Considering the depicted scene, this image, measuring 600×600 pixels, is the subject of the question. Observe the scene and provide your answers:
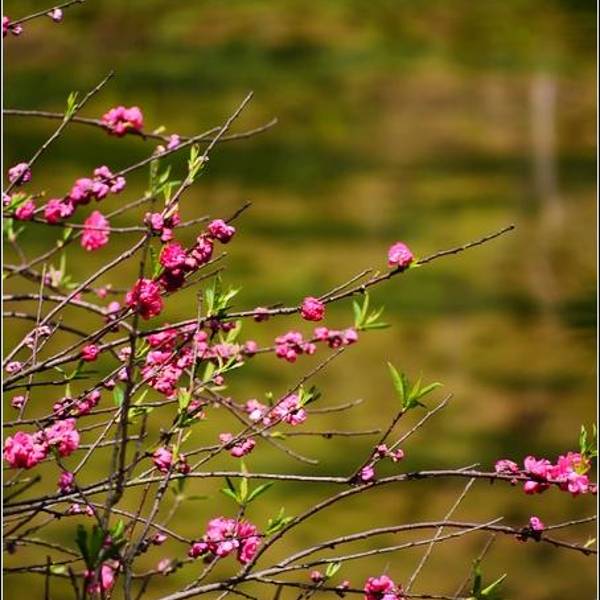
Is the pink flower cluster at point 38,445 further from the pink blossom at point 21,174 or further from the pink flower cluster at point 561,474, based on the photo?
the pink flower cluster at point 561,474

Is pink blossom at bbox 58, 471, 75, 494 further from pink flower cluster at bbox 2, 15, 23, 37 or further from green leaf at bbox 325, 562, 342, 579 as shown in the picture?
pink flower cluster at bbox 2, 15, 23, 37

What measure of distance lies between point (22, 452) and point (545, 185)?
6474 mm

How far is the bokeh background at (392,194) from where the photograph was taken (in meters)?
4.86

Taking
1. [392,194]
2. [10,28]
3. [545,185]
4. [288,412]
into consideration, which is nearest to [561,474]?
[288,412]

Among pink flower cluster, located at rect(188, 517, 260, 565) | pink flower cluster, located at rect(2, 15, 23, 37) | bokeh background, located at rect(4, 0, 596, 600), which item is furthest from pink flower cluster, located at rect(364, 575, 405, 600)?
bokeh background, located at rect(4, 0, 596, 600)

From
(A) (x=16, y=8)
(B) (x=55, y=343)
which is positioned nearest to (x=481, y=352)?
(B) (x=55, y=343)

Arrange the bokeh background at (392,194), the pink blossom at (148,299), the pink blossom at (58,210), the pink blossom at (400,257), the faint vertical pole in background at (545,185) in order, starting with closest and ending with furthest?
the pink blossom at (148,299)
the pink blossom at (400,257)
the pink blossom at (58,210)
the bokeh background at (392,194)
the faint vertical pole in background at (545,185)

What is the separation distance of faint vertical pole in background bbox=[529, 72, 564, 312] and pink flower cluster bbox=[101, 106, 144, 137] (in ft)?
15.6

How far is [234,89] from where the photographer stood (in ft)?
26.9

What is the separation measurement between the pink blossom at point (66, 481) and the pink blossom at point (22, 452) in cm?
5

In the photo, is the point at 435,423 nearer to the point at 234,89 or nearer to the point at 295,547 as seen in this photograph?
the point at 295,547

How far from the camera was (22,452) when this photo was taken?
4.25 ft

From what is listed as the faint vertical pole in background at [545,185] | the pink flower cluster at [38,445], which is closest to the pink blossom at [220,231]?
the pink flower cluster at [38,445]

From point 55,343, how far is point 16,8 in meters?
2.79
